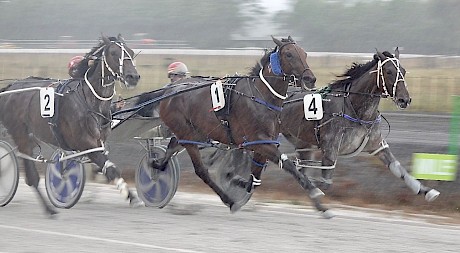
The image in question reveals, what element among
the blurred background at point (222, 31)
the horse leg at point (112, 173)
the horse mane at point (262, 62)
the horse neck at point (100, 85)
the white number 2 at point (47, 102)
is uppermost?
the horse mane at point (262, 62)

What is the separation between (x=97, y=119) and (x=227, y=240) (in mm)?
2436

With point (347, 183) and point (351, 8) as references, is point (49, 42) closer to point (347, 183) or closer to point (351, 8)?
point (351, 8)

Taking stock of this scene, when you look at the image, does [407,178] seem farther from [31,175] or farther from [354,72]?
[31,175]

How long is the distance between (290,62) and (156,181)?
2.52 m

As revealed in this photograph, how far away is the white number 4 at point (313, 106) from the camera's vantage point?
10.9m

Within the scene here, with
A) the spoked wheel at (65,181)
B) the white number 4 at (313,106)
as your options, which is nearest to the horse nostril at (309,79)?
the white number 4 at (313,106)

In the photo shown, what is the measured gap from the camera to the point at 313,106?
10.9 metres

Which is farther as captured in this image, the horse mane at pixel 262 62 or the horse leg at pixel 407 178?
the horse leg at pixel 407 178

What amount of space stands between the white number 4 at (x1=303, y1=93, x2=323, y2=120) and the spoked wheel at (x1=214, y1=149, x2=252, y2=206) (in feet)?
3.27

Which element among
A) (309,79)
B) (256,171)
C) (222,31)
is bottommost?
(222,31)

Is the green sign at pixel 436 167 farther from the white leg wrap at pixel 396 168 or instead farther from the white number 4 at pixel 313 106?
the white number 4 at pixel 313 106

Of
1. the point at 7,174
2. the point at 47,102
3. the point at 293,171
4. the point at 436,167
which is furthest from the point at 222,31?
the point at 293,171

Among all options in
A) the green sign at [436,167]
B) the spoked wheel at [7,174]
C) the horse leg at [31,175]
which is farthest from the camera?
the green sign at [436,167]

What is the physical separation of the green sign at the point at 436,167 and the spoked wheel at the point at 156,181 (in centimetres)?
324
